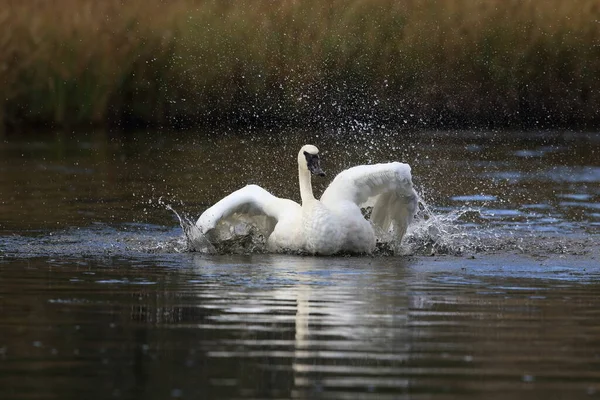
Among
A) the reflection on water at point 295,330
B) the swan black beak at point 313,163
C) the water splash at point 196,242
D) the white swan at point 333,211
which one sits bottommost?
the reflection on water at point 295,330

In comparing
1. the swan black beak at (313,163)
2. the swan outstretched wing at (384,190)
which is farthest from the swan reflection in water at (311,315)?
the swan black beak at (313,163)

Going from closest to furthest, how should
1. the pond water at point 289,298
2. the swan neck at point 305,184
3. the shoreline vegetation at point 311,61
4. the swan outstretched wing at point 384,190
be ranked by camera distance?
the pond water at point 289,298, the swan outstretched wing at point 384,190, the swan neck at point 305,184, the shoreline vegetation at point 311,61

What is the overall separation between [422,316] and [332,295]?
3.08 feet

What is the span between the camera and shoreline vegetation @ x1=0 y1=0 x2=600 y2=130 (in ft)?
68.5

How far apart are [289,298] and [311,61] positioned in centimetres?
1290

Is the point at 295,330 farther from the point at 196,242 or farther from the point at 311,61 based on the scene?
the point at 311,61

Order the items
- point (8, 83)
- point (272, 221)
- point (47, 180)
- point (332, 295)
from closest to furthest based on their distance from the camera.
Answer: point (332, 295)
point (272, 221)
point (47, 180)
point (8, 83)

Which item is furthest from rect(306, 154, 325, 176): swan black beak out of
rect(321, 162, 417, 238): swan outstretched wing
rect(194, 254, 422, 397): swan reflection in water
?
rect(194, 254, 422, 397): swan reflection in water

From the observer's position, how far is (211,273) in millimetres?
9539

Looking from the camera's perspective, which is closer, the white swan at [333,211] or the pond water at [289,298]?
the pond water at [289,298]

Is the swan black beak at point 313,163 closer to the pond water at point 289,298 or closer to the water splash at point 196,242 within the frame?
the pond water at point 289,298

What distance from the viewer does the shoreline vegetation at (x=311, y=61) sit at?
20.9 meters

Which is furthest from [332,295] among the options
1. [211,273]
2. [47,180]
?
[47,180]

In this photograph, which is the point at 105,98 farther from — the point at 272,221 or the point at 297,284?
the point at 297,284
